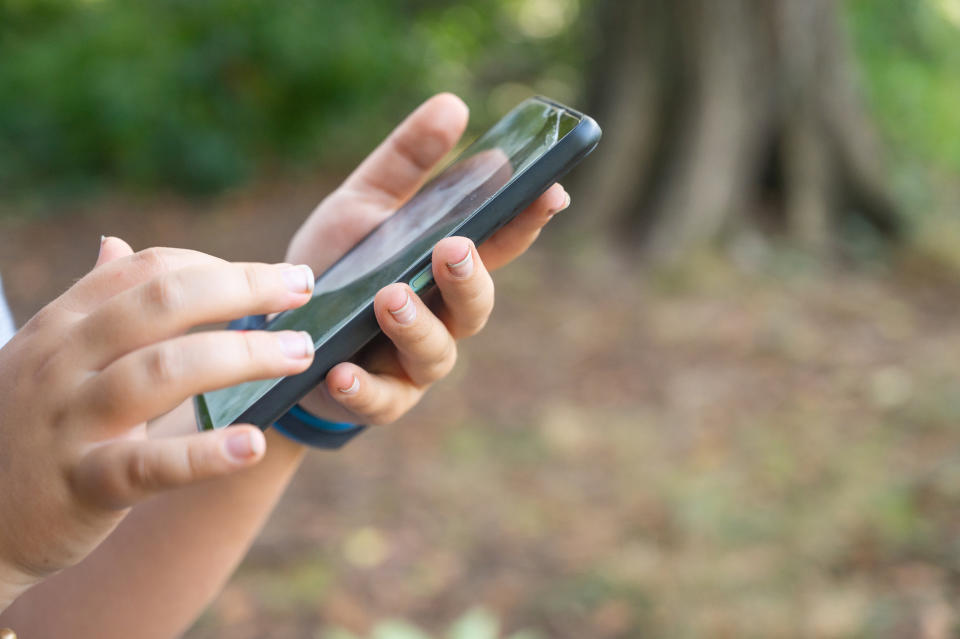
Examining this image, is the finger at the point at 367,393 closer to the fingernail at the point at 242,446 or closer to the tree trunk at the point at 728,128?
the fingernail at the point at 242,446

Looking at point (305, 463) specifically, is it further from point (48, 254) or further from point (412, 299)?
point (48, 254)

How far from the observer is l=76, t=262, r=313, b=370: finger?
0.66m

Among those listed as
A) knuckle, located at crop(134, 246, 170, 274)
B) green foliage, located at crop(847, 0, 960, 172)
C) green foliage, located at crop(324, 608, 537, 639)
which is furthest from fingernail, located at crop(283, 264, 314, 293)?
green foliage, located at crop(847, 0, 960, 172)

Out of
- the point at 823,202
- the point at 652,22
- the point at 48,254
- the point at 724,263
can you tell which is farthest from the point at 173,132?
the point at 823,202

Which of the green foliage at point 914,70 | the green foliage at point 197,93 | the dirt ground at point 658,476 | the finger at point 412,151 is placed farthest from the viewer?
the green foliage at point 197,93

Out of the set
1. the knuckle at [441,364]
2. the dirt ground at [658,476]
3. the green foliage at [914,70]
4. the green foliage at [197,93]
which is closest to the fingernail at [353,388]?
the knuckle at [441,364]

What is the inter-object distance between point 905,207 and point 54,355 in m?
4.74

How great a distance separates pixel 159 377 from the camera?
0.64 metres

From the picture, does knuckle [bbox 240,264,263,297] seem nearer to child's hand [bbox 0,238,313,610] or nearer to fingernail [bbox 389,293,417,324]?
child's hand [bbox 0,238,313,610]

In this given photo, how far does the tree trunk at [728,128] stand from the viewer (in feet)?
13.9

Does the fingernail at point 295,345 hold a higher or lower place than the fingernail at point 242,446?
higher

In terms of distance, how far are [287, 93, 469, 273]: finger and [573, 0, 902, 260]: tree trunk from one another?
312cm

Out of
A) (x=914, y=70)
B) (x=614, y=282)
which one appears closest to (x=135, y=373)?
(x=614, y=282)

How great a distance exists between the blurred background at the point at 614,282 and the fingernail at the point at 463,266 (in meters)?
0.36
